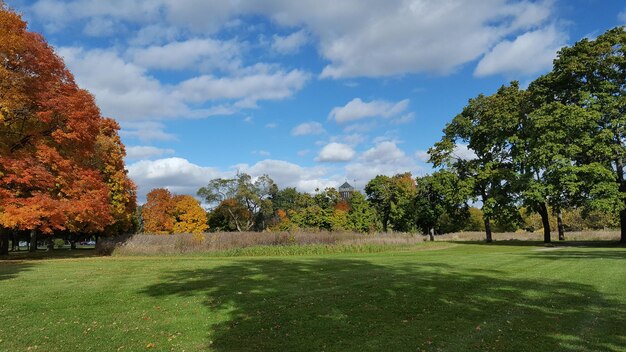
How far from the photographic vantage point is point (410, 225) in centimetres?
5869

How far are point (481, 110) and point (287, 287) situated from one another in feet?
129

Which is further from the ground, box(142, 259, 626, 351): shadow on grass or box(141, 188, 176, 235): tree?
box(141, 188, 176, 235): tree

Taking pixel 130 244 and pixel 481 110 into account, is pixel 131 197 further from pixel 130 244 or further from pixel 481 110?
pixel 481 110

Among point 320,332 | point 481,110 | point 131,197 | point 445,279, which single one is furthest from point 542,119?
point 131,197

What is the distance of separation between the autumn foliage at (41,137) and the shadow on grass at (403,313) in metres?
12.6

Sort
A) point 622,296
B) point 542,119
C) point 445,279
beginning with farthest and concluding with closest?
point 542,119
point 445,279
point 622,296

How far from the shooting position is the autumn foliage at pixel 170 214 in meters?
64.6

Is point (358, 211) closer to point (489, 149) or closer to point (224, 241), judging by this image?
point (489, 149)

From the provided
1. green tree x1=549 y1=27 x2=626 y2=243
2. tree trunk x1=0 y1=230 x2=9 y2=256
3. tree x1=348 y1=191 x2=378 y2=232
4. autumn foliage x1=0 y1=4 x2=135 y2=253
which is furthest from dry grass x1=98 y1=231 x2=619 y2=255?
tree x1=348 y1=191 x2=378 y2=232

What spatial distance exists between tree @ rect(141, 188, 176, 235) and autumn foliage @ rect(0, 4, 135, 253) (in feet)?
131

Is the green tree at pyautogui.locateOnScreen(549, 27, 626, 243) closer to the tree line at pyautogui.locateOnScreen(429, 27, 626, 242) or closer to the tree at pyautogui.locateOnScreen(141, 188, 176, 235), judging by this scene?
the tree line at pyautogui.locateOnScreen(429, 27, 626, 242)

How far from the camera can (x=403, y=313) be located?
864cm

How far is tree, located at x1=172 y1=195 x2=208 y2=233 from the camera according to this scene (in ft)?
220

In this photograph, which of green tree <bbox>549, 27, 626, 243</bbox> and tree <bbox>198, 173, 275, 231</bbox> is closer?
green tree <bbox>549, 27, 626, 243</bbox>
